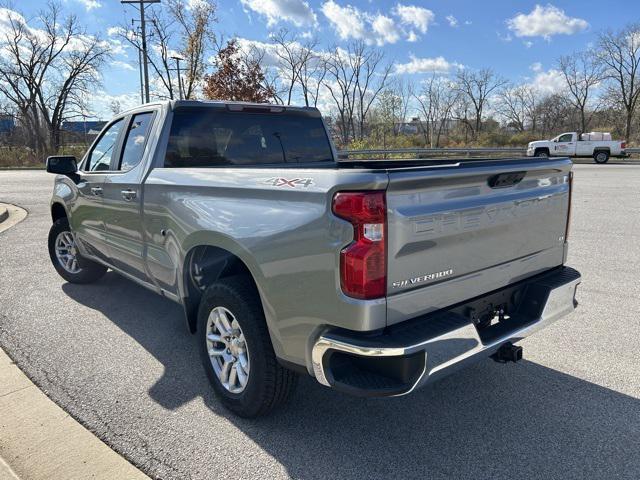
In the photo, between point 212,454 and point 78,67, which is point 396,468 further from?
point 78,67

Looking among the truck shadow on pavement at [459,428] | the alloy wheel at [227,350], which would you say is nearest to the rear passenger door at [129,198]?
the truck shadow on pavement at [459,428]

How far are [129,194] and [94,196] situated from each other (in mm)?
941

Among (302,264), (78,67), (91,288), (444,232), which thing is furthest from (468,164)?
(78,67)

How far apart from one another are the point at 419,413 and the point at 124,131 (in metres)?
3.42

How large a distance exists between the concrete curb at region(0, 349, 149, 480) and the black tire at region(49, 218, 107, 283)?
2456 mm

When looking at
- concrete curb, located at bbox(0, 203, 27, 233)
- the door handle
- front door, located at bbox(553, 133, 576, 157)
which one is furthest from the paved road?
front door, located at bbox(553, 133, 576, 157)

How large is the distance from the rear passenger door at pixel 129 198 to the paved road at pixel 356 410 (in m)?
0.70

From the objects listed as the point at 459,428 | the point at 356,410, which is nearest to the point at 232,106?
the point at 356,410

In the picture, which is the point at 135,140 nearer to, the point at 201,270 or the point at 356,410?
the point at 201,270

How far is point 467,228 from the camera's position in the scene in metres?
2.47

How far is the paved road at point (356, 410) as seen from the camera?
2514 mm

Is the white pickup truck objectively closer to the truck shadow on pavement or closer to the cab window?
the cab window

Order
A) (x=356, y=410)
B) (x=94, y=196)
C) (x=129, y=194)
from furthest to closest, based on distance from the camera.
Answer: (x=94, y=196), (x=129, y=194), (x=356, y=410)

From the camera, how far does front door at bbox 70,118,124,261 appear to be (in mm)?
4484
